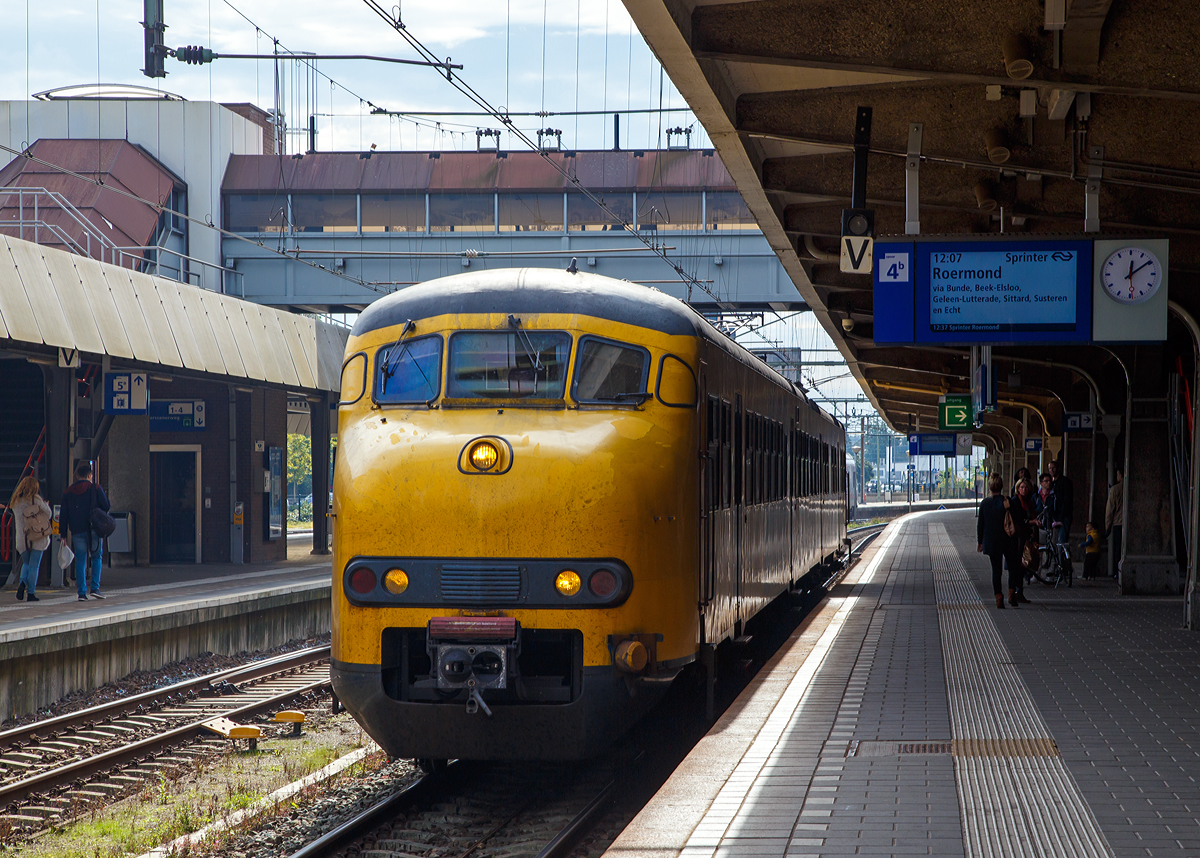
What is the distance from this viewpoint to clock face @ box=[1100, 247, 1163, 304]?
33.3 feet

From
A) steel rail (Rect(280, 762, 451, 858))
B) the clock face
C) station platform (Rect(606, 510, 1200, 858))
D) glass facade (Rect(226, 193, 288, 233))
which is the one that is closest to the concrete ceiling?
the clock face

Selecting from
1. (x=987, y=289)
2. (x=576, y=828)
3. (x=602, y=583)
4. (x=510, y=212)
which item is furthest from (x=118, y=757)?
(x=510, y=212)

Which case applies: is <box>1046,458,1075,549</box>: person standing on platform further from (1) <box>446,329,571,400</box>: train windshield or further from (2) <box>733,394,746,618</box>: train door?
(1) <box>446,329,571,400</box>: train windshield

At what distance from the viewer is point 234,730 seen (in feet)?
34.0

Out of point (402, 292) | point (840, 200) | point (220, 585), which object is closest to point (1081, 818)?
point (402, 292)

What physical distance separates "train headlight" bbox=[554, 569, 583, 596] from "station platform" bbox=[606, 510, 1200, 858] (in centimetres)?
106

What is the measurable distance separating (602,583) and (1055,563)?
1433 centimetres

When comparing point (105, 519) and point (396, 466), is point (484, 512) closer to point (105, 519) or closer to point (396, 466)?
point (396, 466)

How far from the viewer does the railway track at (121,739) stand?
8844mm

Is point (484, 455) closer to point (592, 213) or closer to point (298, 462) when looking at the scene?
point (592, 213)

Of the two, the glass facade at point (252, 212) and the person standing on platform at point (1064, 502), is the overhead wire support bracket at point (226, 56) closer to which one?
the person standing on platform at point (1064, 502)

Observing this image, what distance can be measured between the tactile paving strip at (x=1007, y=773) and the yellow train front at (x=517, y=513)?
5.69 ft

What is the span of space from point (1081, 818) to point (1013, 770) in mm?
966

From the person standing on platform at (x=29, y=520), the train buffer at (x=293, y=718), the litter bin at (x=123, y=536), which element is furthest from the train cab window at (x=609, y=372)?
the litter bin at (x=123, y=536)
